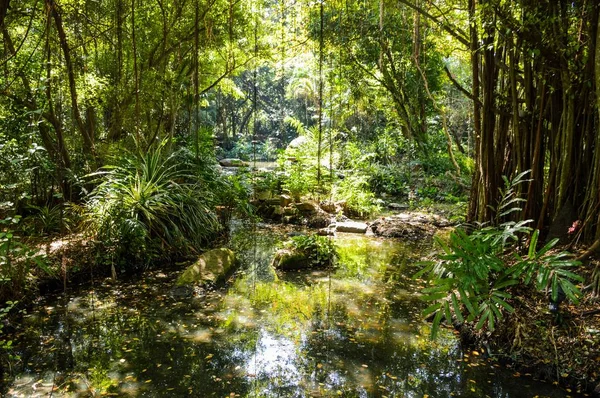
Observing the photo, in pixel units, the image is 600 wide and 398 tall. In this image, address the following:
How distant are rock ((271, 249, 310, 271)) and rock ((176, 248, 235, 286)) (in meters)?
0.55

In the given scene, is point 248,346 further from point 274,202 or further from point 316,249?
point 274,202

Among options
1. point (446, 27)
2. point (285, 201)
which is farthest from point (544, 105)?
point (285, 201)

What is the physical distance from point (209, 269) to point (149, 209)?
1038mm

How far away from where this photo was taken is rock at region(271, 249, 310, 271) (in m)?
5.16

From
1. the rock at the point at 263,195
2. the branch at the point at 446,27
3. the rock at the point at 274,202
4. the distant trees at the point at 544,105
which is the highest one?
the branch at the point at 446,27

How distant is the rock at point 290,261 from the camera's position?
516 centimetres

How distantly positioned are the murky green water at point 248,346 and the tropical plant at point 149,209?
56cm

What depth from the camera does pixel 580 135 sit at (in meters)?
3.45

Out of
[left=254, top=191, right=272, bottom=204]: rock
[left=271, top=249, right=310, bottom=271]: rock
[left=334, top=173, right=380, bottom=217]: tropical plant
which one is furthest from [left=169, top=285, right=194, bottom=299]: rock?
[left=334, top=173, right=380, bottom=217]: tropical plant

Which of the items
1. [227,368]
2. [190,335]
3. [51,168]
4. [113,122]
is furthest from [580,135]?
[113,122]

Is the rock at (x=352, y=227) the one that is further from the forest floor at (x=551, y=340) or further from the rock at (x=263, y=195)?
the forest floor at (x=551, y=340)

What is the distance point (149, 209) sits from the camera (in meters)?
4.98

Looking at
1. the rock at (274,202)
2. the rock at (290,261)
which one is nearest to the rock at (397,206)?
the rock at (274,202)

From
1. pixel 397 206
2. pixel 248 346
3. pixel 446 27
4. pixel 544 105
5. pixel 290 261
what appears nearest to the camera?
pixel 248 346
